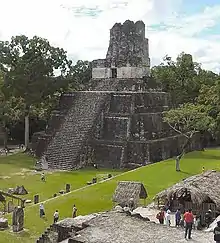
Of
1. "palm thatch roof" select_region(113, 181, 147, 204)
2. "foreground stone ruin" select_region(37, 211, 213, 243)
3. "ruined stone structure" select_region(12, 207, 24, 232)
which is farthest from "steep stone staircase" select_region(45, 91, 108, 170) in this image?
"foreground stone ruin" select_region(37, 211, 213, 243)

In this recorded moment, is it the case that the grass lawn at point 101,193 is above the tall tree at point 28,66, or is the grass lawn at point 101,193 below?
below

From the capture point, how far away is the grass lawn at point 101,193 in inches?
642

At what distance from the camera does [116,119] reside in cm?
2981

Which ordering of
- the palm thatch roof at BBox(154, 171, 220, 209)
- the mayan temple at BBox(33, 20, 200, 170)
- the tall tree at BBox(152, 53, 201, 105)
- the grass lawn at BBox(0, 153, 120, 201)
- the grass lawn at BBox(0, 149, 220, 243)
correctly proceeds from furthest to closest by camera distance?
1. the tall tree at BBox(152, 53, 201, 105)
2. the mayan temple at BBox(33, 20, 200, 170)
3. the grass lawn at BBox(0, 153, 120, 201)
4. the grass lawn at BBox(0, 149, 220, 243)
5. the palm thatch roof at BBox(154, 171, 220, 209)

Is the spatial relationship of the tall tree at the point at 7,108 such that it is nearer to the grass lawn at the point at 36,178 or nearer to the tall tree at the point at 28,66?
the tall tree at the point at 28,66

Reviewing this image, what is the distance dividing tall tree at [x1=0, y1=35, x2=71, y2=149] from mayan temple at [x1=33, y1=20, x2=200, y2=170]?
6.88 feet

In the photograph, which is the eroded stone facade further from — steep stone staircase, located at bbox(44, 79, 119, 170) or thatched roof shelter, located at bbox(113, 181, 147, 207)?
thatched roof shelter, located at bbox(113, 181, 147, 207)

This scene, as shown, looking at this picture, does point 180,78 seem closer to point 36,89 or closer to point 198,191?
point 36,89

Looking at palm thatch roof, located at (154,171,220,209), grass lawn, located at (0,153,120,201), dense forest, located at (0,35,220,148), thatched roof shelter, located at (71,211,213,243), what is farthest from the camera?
dense forest, located at (0,35,220,148)

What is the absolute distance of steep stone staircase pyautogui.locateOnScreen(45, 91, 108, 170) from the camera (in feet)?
91.8

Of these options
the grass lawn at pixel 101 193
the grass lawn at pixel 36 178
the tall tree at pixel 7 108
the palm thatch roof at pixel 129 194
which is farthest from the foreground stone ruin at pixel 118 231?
the tall tree at pixel 7 108

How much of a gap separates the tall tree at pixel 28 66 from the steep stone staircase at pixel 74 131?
119 inches

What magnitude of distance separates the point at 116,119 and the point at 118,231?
1757cm

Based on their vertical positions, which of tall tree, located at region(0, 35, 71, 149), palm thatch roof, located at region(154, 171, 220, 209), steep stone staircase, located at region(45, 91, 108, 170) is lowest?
palm thatch roof, located at region(154, 171, 220, 209)
